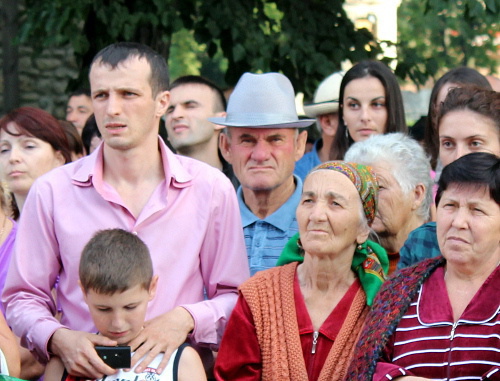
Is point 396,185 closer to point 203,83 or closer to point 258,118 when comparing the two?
point 258,118

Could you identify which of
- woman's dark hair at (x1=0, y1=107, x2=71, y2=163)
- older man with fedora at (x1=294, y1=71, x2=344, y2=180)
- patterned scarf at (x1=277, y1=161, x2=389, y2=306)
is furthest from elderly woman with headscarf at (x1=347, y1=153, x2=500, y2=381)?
woman's dark hair at (x1=0, y1=107, x2=71, y2=163)

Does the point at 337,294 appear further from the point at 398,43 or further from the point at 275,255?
the point at 398,43

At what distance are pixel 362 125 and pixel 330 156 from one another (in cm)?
30

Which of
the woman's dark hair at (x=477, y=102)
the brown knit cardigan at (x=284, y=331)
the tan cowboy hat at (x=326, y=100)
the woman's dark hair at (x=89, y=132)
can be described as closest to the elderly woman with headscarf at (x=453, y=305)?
the brown knit cardigan at (x=284, y=331)

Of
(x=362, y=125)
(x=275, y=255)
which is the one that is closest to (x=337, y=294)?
(x=275, y=255)

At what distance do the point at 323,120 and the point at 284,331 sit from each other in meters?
2.73

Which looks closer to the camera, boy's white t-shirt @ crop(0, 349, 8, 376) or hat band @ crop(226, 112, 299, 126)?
boy's white t-shirt @ crop(0, 349, 8, 376)

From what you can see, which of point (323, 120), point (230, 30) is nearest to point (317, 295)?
point (323, 120)

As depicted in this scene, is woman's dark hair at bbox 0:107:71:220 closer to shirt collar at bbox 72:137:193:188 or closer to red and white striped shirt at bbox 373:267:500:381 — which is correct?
shirt collar at bbox 72:137:193:188

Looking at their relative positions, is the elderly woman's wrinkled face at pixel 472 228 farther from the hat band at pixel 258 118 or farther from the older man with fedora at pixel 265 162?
the hat band at pixel 258 118

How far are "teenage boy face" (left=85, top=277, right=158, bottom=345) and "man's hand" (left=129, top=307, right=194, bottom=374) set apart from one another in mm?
44

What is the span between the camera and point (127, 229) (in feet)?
12.0

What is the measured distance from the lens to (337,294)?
11.8 ft

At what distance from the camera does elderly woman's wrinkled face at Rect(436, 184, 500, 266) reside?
3229 mm
